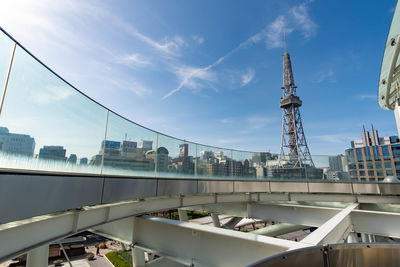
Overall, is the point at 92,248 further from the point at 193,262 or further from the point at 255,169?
the point at 193,262

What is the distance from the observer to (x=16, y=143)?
3180mm

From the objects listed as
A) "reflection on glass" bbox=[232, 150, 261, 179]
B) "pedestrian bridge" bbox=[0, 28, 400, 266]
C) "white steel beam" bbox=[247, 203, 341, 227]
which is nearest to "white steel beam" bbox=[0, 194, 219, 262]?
"pedestrian bridge" bbox=[0, 28, 400, 266]

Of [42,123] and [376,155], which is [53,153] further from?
[376,155]

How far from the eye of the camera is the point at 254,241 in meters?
4.19

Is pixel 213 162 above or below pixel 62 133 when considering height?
below

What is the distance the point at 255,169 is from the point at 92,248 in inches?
1503

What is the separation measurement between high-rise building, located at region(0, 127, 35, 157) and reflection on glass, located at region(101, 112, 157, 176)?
6.47ft

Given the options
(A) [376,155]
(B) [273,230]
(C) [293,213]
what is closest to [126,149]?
(C) [293,213]

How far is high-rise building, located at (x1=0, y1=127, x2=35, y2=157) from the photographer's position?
2970 millimetres

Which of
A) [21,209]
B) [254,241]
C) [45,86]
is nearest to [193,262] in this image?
[254,241]

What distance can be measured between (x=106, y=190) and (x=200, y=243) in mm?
2751

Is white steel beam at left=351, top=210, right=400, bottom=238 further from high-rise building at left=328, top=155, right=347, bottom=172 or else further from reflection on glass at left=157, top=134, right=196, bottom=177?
reflection on glass at left=157, top=134, right=196, bottom=177

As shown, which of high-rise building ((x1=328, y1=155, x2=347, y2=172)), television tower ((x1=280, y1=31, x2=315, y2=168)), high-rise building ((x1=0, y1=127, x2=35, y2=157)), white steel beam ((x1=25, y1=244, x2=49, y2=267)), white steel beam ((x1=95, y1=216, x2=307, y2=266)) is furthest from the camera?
television tower ((x1=280, y1=31, x2=315, y2=168))

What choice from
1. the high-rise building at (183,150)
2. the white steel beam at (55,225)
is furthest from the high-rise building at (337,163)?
the white steel beam at (55,225)
